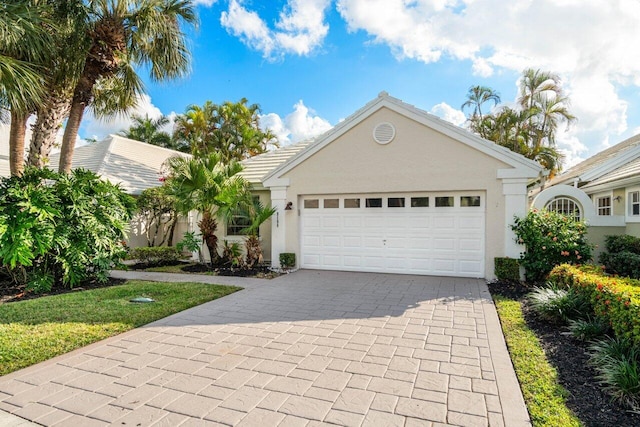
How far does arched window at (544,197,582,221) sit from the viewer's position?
10.9 m

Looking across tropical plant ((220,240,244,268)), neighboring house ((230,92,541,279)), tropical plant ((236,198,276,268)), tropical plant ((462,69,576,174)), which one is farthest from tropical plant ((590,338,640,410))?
tropical plant ((462,69,576,174))

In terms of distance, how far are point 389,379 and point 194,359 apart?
8.28 ft

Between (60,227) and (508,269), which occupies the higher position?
(60,227)

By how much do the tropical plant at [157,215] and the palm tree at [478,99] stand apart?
20.5 meters

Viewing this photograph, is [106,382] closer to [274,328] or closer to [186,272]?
[274,328]

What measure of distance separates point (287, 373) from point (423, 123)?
8.24 metres

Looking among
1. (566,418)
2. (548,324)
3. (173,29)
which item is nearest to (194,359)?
(566,418)

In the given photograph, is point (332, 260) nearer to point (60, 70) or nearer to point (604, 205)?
point (60, 70)

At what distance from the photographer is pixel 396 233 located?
35.3 ft

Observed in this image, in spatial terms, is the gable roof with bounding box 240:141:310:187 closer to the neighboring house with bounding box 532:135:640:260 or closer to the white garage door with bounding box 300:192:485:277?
the white garage door with bounding box 300:192:485:277

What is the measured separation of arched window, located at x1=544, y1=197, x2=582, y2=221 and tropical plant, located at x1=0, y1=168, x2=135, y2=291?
12957 millimetres

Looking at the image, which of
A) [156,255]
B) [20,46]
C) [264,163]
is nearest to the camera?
[20,46]

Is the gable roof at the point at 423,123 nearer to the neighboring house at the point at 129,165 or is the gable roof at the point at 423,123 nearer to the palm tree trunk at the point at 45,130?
the palm tree trunk at the point at 45,130

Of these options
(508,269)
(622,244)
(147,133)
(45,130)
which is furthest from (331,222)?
(147,133)
